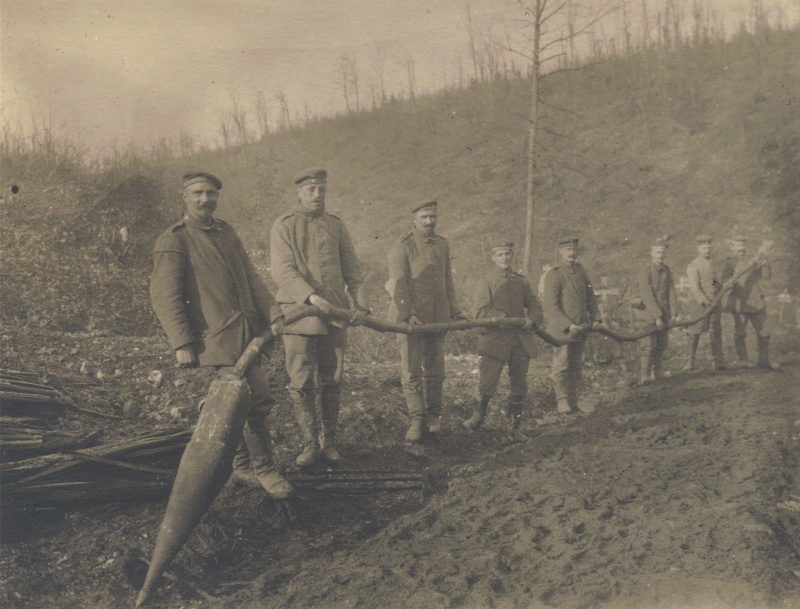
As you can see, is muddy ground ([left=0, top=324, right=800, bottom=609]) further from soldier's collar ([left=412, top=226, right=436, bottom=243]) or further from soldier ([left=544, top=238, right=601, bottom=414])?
soldier's collar ([left=412, top=226, right=436, bottom=243])

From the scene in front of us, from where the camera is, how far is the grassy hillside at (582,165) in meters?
17.1

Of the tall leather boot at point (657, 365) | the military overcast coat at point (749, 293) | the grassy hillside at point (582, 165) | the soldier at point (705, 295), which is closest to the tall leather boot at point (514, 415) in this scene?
the tall leather boot at point (657, 365)

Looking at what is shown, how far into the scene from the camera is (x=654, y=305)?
8305 millimetres

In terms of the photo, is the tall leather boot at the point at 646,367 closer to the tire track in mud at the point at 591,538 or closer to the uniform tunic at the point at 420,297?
the tire track in mud at the point at 591,538

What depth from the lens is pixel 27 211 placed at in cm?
1111

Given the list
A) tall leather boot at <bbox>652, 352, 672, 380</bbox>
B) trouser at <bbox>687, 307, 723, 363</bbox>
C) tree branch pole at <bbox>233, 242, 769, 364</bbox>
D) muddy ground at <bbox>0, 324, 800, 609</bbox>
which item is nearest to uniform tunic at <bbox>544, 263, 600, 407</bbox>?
tree branch pole at <bbox>233, 242, 769, 364</bbox>

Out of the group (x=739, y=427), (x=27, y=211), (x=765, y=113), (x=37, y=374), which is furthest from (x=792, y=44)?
(x=37, y=374)

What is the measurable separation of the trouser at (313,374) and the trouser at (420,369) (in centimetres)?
67

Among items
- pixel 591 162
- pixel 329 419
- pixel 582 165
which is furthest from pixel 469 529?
pixel 582 165

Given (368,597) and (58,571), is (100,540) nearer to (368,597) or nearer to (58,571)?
(58,571)

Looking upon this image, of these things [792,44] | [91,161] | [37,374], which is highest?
[792,44]

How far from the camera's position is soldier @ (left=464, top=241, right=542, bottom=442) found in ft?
19.4

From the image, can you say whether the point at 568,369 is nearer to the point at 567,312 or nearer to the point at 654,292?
the point at 567,312

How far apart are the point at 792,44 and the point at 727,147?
19.7 feet
